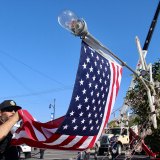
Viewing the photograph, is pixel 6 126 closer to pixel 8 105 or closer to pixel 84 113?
pixel 8 105

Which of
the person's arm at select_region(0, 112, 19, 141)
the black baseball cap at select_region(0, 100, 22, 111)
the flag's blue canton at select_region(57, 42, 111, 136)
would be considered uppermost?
the flag's blue canton at select_region(57, 42, 111, 136)

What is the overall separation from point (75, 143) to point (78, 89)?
0.70 m

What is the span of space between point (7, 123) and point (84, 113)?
1.95m

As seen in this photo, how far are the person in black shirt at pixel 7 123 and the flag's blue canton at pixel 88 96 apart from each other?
36.2 inches

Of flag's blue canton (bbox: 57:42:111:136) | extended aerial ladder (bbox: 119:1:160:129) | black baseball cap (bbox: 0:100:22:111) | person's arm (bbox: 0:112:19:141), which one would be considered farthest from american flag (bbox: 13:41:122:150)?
extended aerial ladder (bbox: 119:1:160:129)

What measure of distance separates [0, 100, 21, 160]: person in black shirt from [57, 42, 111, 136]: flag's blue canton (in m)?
0.92

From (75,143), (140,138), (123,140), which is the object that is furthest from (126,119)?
(123,140)

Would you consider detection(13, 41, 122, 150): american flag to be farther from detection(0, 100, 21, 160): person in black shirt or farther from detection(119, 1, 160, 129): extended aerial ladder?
detection(119, 1, 160, 129): extended aerial ladder

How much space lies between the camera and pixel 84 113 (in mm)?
5340

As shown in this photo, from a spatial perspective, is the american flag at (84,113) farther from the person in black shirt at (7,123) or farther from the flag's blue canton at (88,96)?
the person in black shirt at (7,123)

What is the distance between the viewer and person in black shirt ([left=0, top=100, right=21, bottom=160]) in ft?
11.5

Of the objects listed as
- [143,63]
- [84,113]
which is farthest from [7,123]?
[143,63]

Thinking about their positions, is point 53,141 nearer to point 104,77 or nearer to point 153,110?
point 104,77

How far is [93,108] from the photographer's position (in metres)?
5.57
